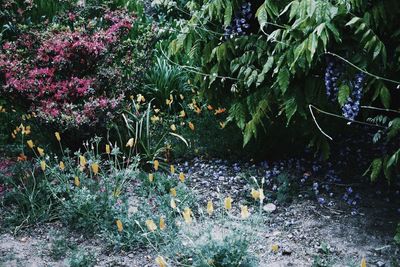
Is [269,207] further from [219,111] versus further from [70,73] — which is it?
[70,73]

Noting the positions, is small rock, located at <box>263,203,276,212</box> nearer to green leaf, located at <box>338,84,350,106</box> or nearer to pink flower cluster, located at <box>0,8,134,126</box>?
green leaf, located at <box>338,84,350,106</box>

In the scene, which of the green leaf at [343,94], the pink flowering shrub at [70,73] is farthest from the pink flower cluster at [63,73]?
the green leaf at [343,94]


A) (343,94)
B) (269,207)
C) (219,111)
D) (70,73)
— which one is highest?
(343,94)

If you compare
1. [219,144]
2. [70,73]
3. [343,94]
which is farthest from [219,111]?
[343,94]

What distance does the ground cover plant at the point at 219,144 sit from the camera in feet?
11.2

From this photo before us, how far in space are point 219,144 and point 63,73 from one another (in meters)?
1.48

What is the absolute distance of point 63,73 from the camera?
4.80 meters

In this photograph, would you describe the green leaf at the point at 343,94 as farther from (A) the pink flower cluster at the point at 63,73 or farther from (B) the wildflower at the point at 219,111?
(A) the pink flower cluster at the point at 63,73

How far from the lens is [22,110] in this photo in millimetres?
5000

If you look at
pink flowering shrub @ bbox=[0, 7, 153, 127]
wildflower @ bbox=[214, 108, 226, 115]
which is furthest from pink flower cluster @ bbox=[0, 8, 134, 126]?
wildflower @ bbox=[214, 108, 226, 115]

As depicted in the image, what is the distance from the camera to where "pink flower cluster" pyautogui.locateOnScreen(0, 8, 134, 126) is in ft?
14.7

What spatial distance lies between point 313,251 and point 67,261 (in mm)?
1549

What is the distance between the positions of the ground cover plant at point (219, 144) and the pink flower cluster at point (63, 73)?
0.04ft

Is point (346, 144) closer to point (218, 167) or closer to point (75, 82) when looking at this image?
point (218, 167)
